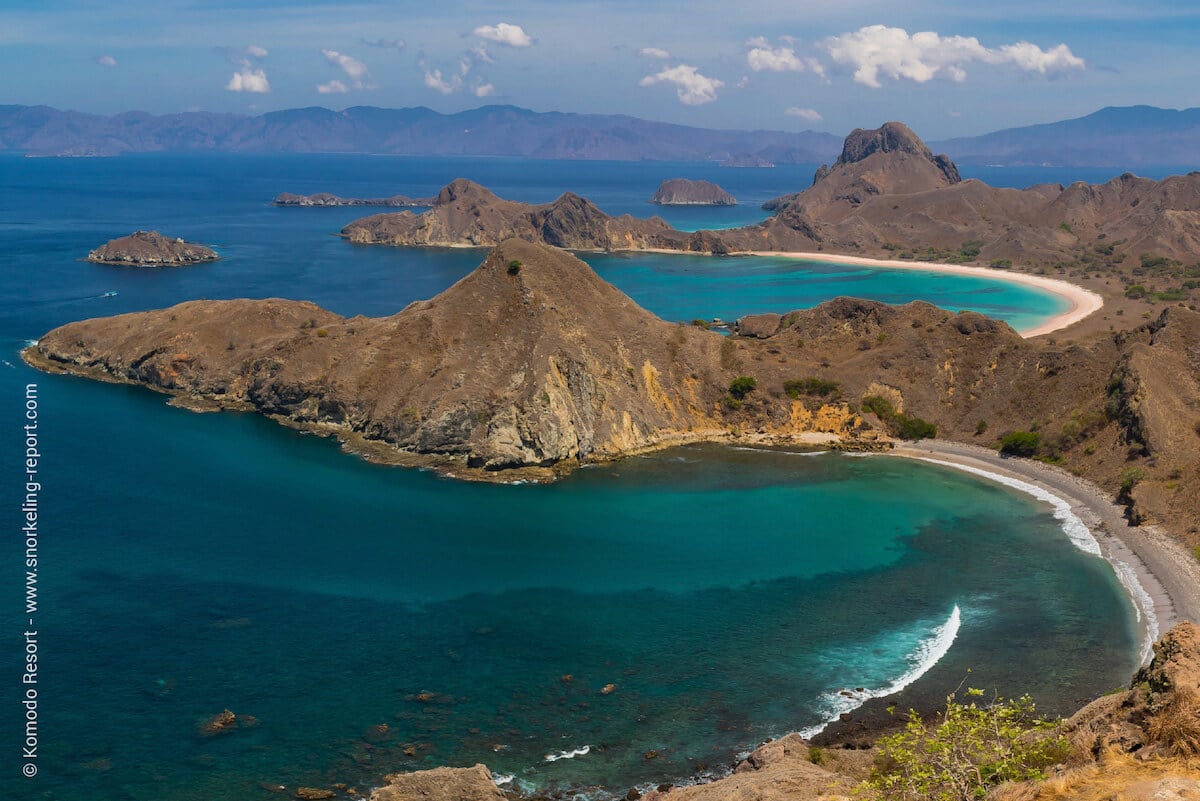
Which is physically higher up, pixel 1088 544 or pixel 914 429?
pixel 914 429

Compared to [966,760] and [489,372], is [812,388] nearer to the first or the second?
[489,372]

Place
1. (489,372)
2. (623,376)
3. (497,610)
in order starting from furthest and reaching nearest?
1. (623,376)
2. (489,372)
3. (497,610)

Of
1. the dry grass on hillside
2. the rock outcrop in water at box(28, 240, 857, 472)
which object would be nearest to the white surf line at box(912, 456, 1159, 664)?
the rock outcrop in water at box(28, 240, 857, 472)

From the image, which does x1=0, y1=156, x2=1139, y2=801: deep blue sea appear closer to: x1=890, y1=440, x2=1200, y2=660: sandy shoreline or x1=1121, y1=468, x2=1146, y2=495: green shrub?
x1=890, y1=440, x2=1200, y2=660: sandy shoreline

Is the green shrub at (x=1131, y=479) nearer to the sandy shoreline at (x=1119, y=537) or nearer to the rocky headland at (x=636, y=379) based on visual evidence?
the rocky headland at (x=636, y=379)

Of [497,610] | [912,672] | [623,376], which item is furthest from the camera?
[623,376]

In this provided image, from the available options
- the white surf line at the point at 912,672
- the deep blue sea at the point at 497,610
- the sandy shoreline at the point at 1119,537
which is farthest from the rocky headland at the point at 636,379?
the white surf line at the point at 912,672

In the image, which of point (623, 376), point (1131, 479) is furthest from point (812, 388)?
point (1131, 479)
